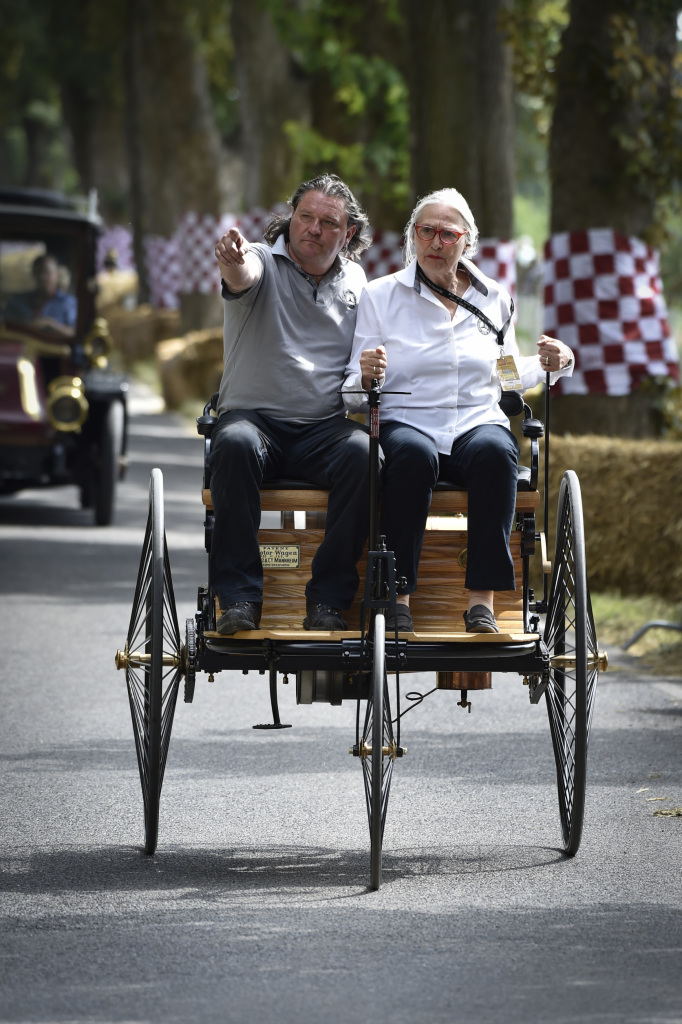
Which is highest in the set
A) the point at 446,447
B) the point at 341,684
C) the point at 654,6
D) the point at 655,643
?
the point at 654,6

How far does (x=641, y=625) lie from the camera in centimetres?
1060

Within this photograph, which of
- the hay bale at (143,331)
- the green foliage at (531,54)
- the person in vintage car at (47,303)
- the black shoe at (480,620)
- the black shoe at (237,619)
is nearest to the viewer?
the black shoe at (237,619)

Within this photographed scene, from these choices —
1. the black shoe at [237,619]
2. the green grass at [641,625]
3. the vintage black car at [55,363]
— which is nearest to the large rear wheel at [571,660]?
the black shoe at [237,619]

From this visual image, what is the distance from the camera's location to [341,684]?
18.8 ft

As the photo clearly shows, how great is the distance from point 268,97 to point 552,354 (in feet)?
86.1

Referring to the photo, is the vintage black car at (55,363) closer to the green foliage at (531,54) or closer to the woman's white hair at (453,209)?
the green foliage at (531,54)

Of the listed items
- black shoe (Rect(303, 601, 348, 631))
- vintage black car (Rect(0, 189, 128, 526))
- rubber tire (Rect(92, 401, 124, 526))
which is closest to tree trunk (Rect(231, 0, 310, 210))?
vintage black car (Rect(0, 189, 128, 526))

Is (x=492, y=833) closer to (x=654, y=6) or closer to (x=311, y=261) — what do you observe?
(x=311, y=261)

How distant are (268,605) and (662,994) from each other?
2.01 meters

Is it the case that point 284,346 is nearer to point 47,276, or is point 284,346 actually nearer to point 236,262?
point 236,262

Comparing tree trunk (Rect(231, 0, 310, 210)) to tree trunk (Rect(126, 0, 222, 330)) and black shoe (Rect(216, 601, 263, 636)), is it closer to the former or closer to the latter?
tree trunk (Rect(126, 0, 222, 330))

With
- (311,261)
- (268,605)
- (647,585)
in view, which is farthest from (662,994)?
(647,585)

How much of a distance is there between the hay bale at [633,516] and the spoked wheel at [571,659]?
509 centimetres

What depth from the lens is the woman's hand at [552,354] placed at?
236 inches
